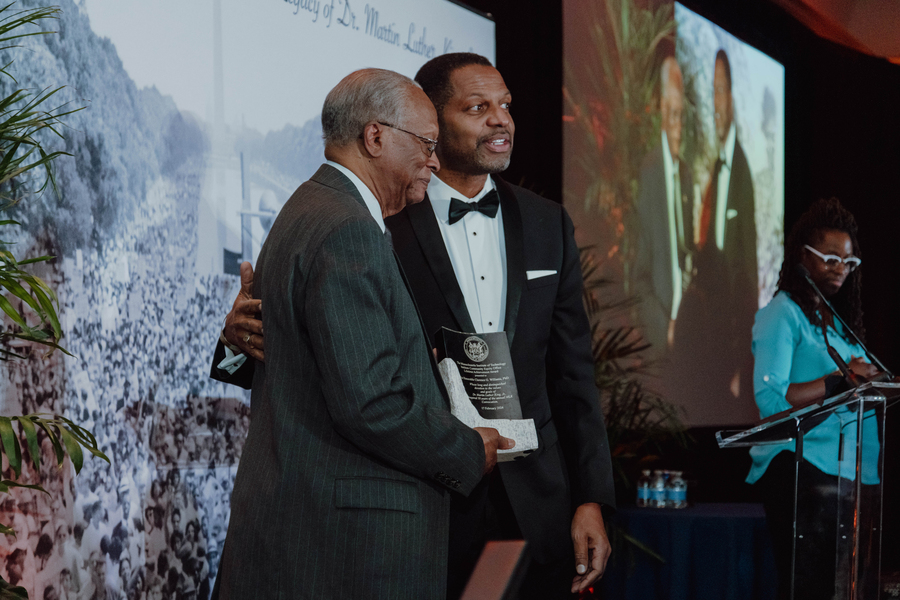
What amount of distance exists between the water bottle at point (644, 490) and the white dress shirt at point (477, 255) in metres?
2.31

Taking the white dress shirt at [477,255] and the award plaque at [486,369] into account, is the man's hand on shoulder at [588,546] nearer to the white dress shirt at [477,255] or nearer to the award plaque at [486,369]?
the award plaque at [486,369]

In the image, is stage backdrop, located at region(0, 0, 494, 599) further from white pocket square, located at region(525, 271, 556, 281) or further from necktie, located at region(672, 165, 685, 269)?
necktie, located at region(672, 165, 685, 269)

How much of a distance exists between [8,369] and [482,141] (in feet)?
4.04

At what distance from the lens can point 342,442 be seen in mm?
1502

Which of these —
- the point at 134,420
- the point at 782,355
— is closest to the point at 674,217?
the point at 782,355

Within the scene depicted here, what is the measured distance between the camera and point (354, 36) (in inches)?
133

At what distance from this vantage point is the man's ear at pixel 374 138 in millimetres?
1684

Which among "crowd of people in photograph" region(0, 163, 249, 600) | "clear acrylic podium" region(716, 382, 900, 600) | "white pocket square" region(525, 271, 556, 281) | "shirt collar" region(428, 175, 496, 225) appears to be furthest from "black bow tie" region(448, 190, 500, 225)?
"crowd of people in photograph" region(0, 163, 249, 600)

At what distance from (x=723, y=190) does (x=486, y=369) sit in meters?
4.91

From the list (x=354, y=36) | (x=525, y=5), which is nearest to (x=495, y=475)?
(x=354, y=36)

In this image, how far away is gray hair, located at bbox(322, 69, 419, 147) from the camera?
→ 5.53ft

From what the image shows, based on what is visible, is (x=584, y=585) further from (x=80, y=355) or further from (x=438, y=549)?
(x=80, y=355)

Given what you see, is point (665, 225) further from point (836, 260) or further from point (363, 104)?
point (363, 104)

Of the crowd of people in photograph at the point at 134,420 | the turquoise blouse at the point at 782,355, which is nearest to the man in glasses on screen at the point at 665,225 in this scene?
the turquoise blouse at the point at 782,355
